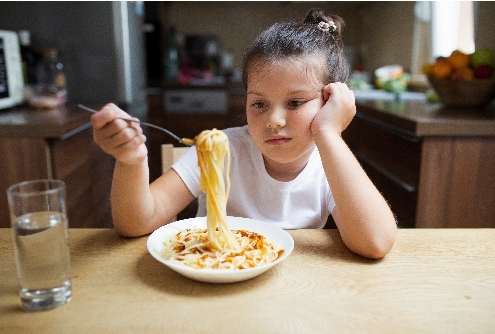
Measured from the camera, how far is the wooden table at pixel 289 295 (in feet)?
2.00

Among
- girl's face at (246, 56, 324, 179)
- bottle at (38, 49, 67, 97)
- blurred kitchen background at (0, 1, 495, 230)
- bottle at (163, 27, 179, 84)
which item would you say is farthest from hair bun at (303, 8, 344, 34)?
bottle at (163, 27, 179, 84)

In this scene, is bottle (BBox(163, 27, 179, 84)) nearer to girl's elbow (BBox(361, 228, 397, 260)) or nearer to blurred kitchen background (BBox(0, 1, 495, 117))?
blurred kitchen background (BBox(0, 1, 495, 117))

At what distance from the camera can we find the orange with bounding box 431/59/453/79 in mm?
2439

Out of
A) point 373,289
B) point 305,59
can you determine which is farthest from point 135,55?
point 373,289

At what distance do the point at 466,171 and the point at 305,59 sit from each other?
1167 mm

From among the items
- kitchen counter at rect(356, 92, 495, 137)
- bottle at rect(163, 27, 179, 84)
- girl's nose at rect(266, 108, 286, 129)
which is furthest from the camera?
bottle at rect(163, 27, 179, 84)

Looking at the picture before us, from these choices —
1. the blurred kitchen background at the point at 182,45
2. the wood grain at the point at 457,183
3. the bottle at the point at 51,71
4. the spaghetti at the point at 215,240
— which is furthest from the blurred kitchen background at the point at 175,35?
the spaghetti at the point at 215,240

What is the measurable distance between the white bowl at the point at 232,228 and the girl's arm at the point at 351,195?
133 mm

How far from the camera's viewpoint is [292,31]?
44.3 inches

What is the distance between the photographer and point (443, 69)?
244cm

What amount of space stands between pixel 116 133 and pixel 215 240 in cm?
26

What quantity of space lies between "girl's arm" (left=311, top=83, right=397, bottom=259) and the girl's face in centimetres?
4

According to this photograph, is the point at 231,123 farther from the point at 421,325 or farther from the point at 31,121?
the point at 421,325

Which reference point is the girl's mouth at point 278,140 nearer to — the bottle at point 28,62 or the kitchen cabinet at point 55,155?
the kitchen cabinet at point 55,155
